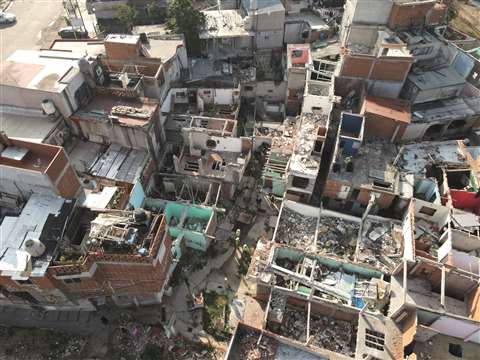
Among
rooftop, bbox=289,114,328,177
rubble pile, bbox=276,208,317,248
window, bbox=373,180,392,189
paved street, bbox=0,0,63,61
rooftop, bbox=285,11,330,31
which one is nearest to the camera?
rubble pile, bbox=276,208,317,248

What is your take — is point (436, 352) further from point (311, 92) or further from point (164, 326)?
point (311, 92)

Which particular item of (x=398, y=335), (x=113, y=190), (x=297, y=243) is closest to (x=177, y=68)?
(x=113, y=190)

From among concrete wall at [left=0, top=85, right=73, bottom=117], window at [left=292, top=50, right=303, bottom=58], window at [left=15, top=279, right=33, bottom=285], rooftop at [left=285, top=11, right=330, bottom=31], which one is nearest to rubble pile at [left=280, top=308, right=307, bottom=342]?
window at [left=15, top=279, right=33, bottom=285]

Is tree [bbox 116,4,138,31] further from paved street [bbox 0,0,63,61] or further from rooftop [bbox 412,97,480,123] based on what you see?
rooftop [bbox 412,97,480,123]

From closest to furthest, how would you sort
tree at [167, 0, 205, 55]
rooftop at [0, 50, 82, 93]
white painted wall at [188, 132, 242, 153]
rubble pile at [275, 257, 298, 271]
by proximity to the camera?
rubble pile at [275, 257, 298, 271]
rooftop at [0, 50, 82, 93]
white painted wall at [188, 132, 242, 153]
tree at [167, 0, 205, 55]

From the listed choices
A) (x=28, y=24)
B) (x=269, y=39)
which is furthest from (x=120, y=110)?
(x=28, y=24)

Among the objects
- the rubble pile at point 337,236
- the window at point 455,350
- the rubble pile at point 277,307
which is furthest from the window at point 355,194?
the window at point 455,350

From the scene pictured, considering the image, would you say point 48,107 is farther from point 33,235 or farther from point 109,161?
point 33,235
